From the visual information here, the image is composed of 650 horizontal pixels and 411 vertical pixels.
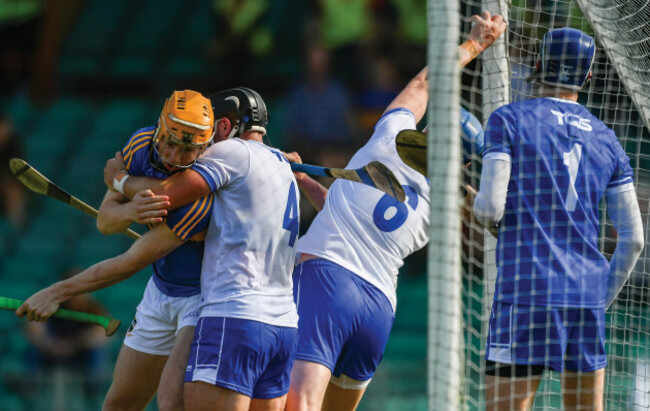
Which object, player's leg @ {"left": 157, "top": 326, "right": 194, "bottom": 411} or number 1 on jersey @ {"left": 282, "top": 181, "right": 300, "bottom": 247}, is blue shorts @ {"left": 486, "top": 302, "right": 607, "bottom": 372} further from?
player's leg @ {"left": 157, "top": 326, "right": 194, "bottom": 411}

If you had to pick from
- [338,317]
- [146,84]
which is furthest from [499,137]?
[146,84]

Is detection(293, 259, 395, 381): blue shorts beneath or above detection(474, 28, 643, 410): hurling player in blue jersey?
beneath

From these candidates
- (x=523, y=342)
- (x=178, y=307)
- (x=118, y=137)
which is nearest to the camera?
(x=523, y=342)

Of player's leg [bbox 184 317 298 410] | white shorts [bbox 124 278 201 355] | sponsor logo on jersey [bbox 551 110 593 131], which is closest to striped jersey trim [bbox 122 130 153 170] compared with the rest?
white shorts [bbox 124 278 201 355]

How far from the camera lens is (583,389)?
3775 mm

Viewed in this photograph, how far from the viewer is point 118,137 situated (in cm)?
1118

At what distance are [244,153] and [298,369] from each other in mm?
996

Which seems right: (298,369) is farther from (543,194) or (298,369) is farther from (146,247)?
(543,194)

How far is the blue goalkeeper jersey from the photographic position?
3695mm

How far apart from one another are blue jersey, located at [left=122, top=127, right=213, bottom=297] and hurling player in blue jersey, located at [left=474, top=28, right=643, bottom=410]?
1078 millimetres

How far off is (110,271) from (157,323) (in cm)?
39

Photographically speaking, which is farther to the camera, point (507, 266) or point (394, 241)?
point (394, 241)

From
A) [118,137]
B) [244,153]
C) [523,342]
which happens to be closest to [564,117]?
[523,342]

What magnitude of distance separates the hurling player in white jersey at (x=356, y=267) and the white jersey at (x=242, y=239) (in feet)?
1.36
